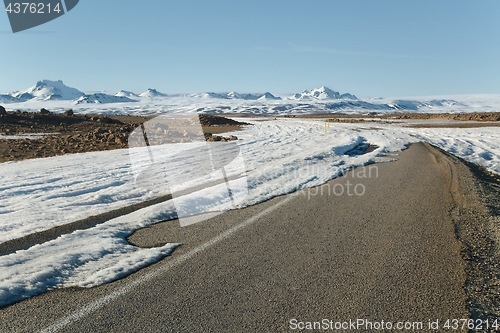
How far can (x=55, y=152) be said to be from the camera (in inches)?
741

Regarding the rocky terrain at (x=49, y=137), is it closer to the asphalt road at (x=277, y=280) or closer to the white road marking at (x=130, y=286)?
the white road marking at (x=130, y=286)

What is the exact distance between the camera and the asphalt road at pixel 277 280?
347 centimetres

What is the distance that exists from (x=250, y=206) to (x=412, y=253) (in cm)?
348

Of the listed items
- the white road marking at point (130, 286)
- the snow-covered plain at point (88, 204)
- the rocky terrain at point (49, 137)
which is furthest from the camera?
the rocky terrain at point (49, 137)

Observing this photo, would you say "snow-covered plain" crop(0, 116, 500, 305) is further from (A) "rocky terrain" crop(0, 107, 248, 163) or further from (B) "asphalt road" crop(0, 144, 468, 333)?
(A) "rocky terrain" crop(0, 107, 248, 163)

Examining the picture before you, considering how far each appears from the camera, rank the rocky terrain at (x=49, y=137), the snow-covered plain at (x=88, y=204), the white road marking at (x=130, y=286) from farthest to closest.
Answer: the rocky terrain at (x=49, y=137) < the snow-covered plain at (x=88, y=204) < the white road marking at (x=130, y=286)

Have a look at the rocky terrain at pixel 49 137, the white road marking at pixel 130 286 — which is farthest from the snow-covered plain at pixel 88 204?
the rocky terrain at pixel 49 137

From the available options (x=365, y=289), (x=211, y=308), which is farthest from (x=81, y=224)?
(x=365, y=289)

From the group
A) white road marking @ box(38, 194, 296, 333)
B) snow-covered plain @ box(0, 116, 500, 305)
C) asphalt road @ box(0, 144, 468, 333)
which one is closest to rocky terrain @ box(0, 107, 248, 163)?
snow-covered plain @ box(0, 116, 500, 305)

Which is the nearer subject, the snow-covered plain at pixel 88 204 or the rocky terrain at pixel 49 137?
the snow-covered plain at pixel 88 204

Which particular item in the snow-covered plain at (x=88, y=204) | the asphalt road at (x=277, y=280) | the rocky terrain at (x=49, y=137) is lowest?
the asphalt road at (x=277, y=280)

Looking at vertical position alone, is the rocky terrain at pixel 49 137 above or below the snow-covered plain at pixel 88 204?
above

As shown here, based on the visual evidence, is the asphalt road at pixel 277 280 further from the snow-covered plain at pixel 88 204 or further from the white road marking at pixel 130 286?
the snow-covered plain at pixel 88 204

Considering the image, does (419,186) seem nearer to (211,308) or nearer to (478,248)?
(478,248)
